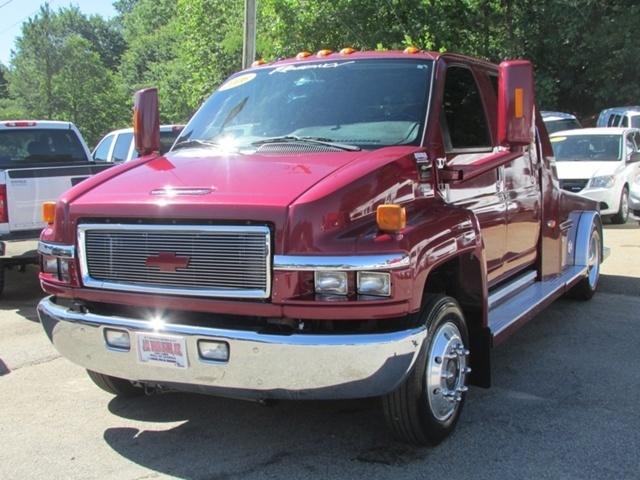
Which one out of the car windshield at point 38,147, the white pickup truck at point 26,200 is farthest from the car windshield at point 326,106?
the car windshield at point 38,147

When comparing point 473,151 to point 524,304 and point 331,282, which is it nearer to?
point 524,304

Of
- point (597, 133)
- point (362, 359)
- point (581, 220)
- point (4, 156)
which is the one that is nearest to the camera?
point (362, 359)

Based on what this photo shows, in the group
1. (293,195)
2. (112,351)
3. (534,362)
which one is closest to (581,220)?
(534,362)

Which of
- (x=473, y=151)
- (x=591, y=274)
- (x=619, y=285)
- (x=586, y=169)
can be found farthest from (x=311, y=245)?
A: (x=586, y=169)

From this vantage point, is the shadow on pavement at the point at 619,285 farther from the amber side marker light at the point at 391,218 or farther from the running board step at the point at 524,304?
the amber side marker light at the point at 391,218

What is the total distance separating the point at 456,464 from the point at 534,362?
74.4 inches

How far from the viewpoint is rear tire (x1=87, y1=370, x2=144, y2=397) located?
445 cm

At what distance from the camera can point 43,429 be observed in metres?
4.18

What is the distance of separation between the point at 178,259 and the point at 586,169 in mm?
10984

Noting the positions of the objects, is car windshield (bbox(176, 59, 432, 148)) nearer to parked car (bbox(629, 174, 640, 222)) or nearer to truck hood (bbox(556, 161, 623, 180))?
parked car (bbox(629, 174, 640, 222))

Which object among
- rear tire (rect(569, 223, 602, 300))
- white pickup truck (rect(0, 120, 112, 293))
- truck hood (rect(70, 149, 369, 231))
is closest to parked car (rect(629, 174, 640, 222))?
rear tire (rect(569, 223, 602, 300))

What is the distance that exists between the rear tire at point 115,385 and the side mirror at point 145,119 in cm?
157

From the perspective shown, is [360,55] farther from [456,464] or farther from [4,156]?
[4,156]

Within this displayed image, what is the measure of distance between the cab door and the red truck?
0.02 metres
